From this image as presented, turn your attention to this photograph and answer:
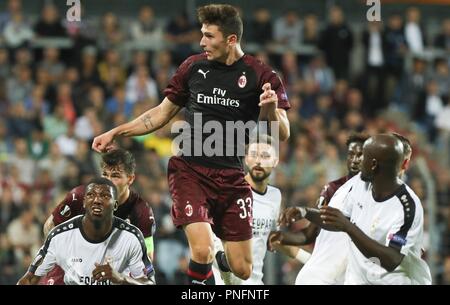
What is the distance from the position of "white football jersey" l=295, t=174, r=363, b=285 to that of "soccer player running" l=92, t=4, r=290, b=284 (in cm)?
74

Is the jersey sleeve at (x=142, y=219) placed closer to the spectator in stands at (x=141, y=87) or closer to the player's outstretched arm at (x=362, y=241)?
the player's outstretched arm at (x=362, y=241)

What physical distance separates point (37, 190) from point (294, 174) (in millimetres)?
3504

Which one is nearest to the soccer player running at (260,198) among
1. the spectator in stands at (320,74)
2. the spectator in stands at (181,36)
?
the spectator in stands at (181,36)

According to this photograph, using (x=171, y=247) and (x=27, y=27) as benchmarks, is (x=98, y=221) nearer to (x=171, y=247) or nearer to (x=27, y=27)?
(x=171, y=247)

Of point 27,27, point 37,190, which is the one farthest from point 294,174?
Result: point 27,27

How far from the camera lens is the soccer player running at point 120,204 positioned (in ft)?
30.0

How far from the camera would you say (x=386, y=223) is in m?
8.05

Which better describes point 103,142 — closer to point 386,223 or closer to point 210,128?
point 210,128

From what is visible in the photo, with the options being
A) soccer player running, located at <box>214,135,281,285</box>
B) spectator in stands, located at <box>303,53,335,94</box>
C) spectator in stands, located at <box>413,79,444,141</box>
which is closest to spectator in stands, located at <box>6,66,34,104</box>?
spectator in stands, located at <box>303,53,335,94</box>

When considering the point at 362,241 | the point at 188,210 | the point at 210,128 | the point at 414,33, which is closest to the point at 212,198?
the point at 188,210

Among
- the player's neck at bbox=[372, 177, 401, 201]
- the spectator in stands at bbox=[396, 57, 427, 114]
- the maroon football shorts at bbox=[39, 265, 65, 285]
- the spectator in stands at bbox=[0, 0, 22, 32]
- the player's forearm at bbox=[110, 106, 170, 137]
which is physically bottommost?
the maroon football shorts at bbox=[39, 265, 65, 285]

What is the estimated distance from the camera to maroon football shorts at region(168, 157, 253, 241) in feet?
29.1

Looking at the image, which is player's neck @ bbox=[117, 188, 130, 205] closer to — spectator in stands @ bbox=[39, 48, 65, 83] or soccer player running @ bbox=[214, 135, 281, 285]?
soccer player running @ bbox=[214, 135, 281, 285]

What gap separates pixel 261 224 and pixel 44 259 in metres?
2.53
